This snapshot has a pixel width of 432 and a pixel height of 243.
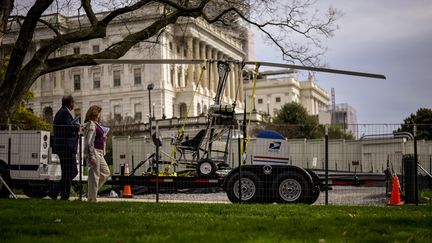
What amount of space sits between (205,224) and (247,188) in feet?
19.6

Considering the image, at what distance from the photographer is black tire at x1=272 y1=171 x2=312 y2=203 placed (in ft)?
45.0

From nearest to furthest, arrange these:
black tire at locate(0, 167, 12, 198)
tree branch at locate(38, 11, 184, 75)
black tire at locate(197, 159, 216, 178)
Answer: black tire at locate(0, 167, 12, 198) → black tire at locate(197, 159, 216, 178) → tree branch at locate(38, 11, 184, 75)

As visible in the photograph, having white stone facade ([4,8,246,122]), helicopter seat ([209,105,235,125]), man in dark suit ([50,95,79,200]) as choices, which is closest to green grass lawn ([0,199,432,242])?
man in dark suit ([50,95,79,200])

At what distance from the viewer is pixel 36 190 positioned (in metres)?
16.2

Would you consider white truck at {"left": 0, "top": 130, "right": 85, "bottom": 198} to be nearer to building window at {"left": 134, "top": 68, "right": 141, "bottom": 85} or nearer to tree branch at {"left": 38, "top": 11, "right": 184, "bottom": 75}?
tree branch at {"left": 38, "top": 11, "right": 184, "bottom": 75}

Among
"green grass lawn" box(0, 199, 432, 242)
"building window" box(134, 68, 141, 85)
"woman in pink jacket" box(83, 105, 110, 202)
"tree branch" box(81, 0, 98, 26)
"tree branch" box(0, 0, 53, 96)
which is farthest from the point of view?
"building window" box(134, 68, 141, 85)

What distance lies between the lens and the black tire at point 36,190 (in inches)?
631

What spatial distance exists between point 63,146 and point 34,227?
646 cm

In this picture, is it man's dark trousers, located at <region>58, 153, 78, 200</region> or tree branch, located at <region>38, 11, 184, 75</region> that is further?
tree branch, located at <region>38, 11, 184, 75</region>

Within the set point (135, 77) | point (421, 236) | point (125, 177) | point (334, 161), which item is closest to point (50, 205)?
point (125, 177)

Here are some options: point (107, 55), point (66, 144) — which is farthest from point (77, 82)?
point (66, 144)

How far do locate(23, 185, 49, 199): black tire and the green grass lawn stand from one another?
5068mm

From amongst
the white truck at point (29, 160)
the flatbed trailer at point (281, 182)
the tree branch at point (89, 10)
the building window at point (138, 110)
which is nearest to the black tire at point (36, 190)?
the white truck at point (29, 160)

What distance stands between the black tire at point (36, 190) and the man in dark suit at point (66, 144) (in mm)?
2088
